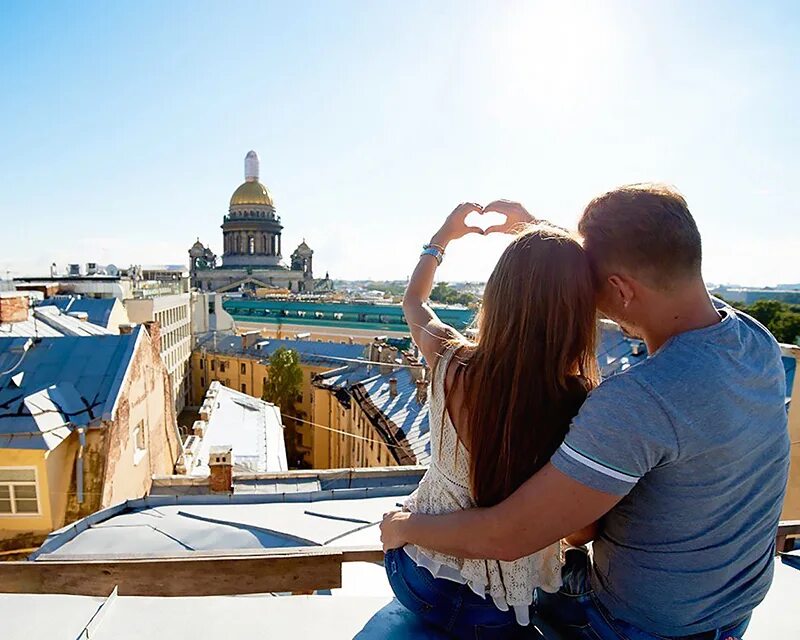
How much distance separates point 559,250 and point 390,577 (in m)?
1.31

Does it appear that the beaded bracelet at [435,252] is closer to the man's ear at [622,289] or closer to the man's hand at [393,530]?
the man's ear at [622,289]

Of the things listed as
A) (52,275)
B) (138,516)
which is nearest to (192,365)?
(52,275)

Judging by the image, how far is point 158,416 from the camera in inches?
432

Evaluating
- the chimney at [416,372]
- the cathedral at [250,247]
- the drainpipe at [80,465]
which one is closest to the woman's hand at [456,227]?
the drainpipe at [80,465]

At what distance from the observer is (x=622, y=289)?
148 centimetres

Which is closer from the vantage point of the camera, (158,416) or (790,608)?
(790,608)

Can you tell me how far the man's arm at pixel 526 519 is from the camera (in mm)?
1321

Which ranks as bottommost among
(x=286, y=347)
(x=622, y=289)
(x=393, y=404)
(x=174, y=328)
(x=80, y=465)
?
(x=393, y=404)

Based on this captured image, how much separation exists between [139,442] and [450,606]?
29.3 feet

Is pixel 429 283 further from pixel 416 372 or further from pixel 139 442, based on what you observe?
pixel 416 372

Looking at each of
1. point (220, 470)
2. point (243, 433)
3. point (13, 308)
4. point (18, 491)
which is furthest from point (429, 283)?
point (243, 433)

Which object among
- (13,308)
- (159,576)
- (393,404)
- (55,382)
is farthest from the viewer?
(393,404)

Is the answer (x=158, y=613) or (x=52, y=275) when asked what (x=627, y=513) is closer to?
(x=158, y=613)

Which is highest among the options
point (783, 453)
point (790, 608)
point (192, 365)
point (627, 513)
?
point (783, 453)
